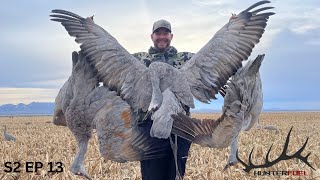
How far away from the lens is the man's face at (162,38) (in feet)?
15.4

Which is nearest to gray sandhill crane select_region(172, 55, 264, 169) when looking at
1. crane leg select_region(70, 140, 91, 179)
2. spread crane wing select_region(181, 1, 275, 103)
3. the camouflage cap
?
spread crane wing select_region(181, 1, 275, 103)

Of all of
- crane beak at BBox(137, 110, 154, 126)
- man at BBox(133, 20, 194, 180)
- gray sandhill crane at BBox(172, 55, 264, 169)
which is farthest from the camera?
man at BBox(133, 20, 194, 180)

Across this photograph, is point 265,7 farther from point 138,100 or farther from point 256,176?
point 256,176

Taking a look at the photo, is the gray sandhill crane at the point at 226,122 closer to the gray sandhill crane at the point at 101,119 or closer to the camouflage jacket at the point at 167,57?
the gray sandhill crane at the point at 101,119

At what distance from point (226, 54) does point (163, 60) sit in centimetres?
76

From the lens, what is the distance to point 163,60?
464 centimetres

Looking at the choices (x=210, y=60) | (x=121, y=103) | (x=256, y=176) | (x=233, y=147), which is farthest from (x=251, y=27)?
(x=256, y=176)

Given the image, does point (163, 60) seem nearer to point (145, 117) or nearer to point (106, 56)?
point (106, 56)

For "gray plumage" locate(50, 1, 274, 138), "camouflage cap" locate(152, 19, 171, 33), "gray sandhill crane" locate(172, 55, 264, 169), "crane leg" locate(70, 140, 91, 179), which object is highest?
"camouflage cap" locate(152, 19, 171, 33)

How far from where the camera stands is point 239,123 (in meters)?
3.27

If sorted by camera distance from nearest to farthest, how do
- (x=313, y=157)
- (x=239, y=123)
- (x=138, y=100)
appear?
(x=239, y=123) → (x=138, y=100) → (x=313, y=157)

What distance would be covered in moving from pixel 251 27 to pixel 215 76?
547mm

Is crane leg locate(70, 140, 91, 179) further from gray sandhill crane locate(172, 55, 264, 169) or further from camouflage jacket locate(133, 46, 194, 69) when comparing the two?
gray sandhill crane locate(172, 55, 264, 169)

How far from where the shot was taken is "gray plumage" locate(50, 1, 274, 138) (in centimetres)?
397
